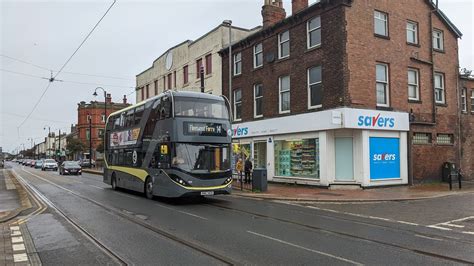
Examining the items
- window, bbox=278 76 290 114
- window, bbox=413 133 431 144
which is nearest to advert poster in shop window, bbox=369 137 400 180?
window, bbox=413 133 431 144

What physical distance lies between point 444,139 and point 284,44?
1125cm

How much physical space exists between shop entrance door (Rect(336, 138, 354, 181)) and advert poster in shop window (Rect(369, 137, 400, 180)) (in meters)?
1.03

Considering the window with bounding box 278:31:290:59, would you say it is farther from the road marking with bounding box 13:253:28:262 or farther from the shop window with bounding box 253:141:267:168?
the road marking with bounding box 13:253:28:262

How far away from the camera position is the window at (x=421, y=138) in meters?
23.1

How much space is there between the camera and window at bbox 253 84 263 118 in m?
26.9

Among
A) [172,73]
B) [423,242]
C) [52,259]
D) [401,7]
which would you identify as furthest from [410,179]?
[172,73]

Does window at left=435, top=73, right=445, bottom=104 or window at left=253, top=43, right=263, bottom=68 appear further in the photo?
window at left=253, top=43, right=263, bottom=68

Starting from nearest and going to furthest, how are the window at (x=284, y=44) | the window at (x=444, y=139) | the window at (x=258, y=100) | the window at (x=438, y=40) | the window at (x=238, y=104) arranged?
1. the window at (x=444, y=139)
2. the window at (x=284, y=44)
3. the window at (x=438, y=40)
4. the window at (x=258, y=100)
5. the window at (x=238, y=104)

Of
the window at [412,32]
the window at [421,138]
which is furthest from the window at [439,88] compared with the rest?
the window at [412,32]

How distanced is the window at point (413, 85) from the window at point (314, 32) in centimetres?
572

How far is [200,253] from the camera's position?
761 centimetres

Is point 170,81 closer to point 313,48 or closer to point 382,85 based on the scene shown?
point 313,48

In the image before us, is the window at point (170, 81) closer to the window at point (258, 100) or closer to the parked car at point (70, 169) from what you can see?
the parked car at point (70, 169)

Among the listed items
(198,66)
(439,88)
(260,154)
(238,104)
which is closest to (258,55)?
(238,104)
